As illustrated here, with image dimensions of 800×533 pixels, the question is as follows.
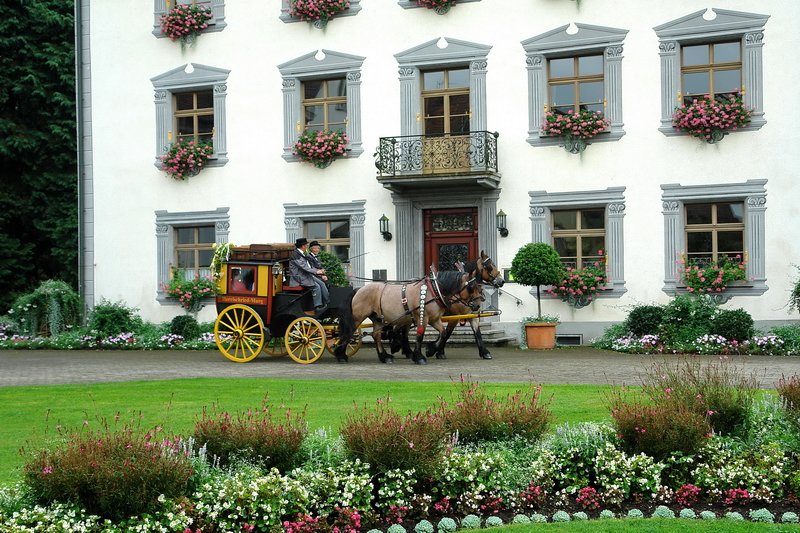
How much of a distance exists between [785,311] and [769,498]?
1428 cm

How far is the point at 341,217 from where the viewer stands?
24141 millimetres

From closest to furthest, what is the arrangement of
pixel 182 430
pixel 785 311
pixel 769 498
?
pixel 769 498 < pixel 182 430 < pixel 785 311

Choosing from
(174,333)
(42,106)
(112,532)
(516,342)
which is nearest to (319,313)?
(516,342)

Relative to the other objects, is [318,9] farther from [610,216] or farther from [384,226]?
[610,216]

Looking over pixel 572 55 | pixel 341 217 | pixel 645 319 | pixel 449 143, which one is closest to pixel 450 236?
pixel 449 143

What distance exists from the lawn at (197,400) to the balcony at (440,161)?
9097mm

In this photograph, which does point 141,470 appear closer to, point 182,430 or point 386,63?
point 182,430

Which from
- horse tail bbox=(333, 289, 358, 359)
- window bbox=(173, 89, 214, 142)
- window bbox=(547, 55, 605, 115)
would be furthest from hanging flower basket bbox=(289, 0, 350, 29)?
horse tail bbox=(333, 289, 358, 359)

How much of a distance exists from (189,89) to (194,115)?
67 centimetres

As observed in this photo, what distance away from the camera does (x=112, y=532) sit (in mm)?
6277

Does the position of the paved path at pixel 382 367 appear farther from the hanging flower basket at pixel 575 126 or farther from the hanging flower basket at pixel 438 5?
the hanging flower basket at pixel 438 5

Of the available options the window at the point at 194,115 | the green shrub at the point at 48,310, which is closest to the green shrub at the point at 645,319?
the window at the point at 194,115

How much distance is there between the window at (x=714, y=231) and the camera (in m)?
21.1

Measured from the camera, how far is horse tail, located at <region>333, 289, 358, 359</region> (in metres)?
17.2
